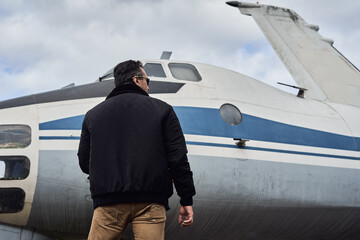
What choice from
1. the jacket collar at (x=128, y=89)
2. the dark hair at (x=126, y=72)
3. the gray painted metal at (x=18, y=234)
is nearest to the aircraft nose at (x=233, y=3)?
the gray painted metal at (x=18, y=234)

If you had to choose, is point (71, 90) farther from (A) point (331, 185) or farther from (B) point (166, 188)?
(A) point (331, 185)

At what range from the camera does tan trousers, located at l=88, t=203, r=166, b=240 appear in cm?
300

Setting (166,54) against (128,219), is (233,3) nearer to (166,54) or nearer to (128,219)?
(166,54)

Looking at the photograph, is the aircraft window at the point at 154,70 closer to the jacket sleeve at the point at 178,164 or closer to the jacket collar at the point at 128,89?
the jacket collar at the point at 128,89

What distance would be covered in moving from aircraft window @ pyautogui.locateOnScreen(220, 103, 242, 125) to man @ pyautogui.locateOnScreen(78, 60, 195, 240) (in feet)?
9.84

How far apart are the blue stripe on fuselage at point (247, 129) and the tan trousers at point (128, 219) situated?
2495 millimetres

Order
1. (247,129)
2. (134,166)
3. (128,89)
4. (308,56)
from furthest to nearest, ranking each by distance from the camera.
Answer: (308,56) → (247,129) → (128,89) → (134,166)

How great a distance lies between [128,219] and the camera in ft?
10.1

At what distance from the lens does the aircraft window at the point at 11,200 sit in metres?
4.80

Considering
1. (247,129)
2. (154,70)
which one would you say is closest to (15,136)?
(154,70)

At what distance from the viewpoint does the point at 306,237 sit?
6727 millimetres

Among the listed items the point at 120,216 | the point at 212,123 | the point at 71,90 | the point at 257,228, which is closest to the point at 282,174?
the point at 257,228

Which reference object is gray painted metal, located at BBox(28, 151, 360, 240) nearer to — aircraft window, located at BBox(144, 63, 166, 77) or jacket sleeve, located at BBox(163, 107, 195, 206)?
aircraft window, located at BBox(144, 63, 166, 77)

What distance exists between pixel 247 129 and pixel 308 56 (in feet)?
19.3
